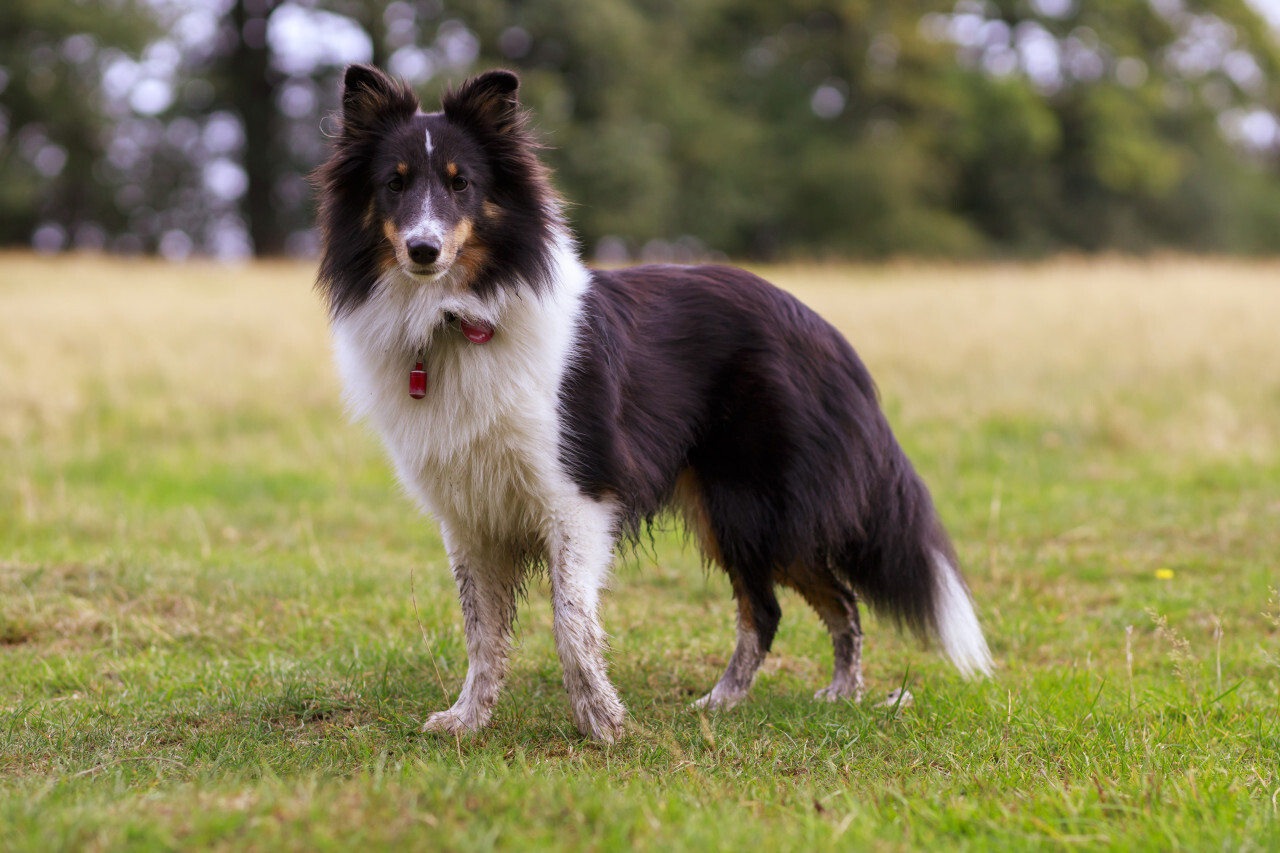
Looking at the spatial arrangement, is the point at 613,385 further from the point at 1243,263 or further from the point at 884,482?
the point at 1243,263

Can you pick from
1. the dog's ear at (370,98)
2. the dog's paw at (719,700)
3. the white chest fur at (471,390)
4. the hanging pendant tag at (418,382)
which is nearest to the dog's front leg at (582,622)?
the white chest fur at (471,390)

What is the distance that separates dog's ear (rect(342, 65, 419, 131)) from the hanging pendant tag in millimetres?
906

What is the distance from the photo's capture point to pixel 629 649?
514 cm

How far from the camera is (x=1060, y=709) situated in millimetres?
4160

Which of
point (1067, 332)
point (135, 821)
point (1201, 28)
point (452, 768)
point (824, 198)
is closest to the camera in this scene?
point (135, 821)

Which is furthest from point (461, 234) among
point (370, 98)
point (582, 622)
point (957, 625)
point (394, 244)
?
point (957, 625)

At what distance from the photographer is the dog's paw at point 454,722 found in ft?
13.2

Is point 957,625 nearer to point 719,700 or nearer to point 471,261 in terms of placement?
point 719,700

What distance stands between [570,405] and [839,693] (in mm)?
1766

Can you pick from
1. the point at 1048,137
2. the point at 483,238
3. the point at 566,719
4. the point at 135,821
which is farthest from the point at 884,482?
the point at 1048,137

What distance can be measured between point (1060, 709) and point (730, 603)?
2196 millimetres

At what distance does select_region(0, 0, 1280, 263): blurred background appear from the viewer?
25.4 metres

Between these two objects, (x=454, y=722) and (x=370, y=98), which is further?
(x=454, y=722)

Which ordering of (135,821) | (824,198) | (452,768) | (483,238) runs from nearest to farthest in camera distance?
(135,821) → (452,768) → (483,238) → (824,198)
